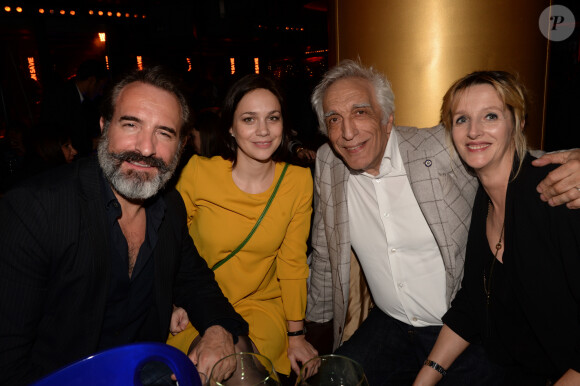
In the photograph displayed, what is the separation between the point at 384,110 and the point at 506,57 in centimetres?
72

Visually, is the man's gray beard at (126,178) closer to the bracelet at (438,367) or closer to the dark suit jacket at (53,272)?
the dark suit jacket at (53,272)

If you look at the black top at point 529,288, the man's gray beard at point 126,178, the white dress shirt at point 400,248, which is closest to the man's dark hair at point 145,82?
the man's gray beard at point 126,178

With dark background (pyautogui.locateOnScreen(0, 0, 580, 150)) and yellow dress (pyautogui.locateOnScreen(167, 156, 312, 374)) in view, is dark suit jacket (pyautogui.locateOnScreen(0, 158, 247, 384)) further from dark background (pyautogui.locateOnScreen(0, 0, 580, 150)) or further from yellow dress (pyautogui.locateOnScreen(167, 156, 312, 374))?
dark background (pyautogui.locateOnScreen(0, 0, 580, 150))

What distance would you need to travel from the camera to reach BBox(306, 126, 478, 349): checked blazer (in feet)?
6.47

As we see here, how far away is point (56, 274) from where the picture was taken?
1521 mm

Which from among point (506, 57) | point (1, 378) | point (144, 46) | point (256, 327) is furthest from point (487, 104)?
point (144, 46)

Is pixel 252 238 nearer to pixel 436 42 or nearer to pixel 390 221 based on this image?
pixel 390 221

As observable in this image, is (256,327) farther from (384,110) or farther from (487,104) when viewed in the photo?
(487,104)

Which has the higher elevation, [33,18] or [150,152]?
[33,18]

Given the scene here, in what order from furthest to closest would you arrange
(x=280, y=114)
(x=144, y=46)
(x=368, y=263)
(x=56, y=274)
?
(x=144, y=46) < (x=280, y=114) < (x=368, y=263) < (x=56, y=274)

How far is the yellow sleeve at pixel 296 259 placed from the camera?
2.42 m

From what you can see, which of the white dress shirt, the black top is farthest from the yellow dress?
the black top

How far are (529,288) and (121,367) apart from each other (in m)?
1.53

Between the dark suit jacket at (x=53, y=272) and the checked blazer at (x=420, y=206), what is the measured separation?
2.54 feet
